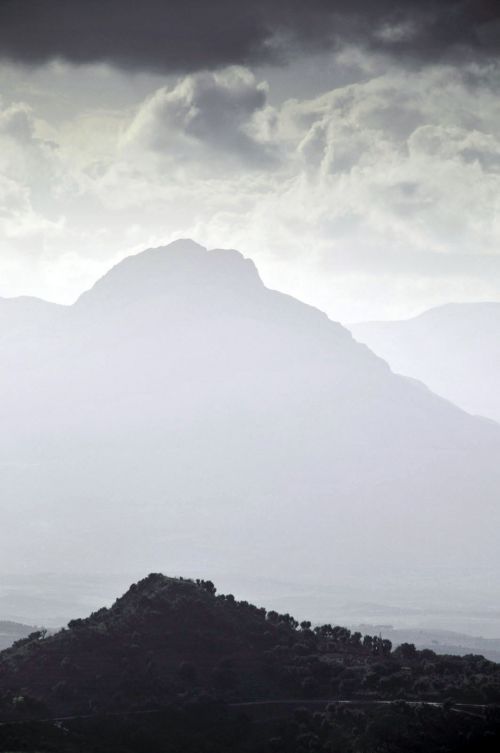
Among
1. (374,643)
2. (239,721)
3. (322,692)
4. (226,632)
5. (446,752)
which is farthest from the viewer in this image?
(374,643)

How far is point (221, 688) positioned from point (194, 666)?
518 centimetres

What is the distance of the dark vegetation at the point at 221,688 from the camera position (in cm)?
12075

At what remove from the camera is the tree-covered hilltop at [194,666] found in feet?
436

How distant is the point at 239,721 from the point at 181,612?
24.8 metres

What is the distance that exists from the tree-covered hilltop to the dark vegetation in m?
0.18

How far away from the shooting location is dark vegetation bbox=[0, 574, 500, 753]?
120750mm

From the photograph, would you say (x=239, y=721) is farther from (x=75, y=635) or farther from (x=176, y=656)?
(x=75, y=635)

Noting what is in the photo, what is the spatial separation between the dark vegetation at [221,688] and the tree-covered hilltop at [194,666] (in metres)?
0.18

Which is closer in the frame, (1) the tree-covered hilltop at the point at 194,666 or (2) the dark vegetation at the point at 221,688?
(2) the dark vegetation at the point at 221,688

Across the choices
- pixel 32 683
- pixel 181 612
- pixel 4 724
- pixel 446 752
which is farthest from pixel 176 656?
pixel 446 752

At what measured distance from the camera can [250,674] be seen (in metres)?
142

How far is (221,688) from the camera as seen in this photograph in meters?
137

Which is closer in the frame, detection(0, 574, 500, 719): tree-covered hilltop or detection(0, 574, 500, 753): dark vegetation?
detection(0, 574, 500, 753): dark vegetation

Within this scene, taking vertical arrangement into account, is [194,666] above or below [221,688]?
above
